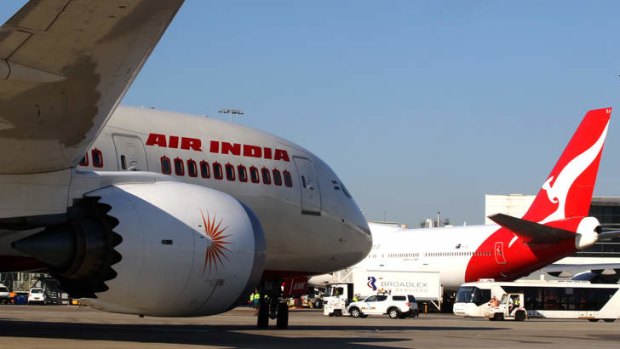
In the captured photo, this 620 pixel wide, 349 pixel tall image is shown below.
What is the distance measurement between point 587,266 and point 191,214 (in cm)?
5765

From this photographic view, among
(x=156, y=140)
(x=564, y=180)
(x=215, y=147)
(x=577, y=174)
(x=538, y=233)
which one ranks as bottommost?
(x=156, y=140)

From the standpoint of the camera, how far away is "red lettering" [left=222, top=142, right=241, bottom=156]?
18.1 meters

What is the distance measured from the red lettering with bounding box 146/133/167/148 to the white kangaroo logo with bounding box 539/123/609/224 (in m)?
35.3

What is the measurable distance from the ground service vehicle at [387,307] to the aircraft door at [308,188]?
26062 mm

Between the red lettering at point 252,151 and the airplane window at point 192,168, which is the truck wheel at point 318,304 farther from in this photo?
the airplane window at point 192,168

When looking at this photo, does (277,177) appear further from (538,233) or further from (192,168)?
(538,233)

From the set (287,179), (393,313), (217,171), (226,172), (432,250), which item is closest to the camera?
(217,171)

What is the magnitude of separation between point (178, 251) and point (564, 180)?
40.2m

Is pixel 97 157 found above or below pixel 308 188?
below

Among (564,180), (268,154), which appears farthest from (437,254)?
(268,154)

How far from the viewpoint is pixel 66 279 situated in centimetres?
1285

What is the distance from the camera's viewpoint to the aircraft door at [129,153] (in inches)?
631

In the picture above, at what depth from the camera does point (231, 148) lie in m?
18.2

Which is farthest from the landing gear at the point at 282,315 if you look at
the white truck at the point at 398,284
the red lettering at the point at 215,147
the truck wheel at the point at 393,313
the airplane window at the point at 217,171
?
the white truck at the point at 398,284
